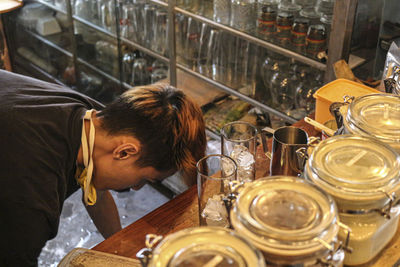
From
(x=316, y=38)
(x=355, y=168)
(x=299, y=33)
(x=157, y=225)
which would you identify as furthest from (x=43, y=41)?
(x=355, y=168)

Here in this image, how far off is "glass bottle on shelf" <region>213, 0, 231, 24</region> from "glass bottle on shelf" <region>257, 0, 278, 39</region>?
0.21 m

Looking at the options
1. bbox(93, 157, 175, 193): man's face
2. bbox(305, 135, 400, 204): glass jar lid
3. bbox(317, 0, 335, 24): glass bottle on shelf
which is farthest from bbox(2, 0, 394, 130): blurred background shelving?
bbox(305, 135, 400, 204): glass jar lid

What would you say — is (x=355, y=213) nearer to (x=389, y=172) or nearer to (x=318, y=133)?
(x=389, y=172)

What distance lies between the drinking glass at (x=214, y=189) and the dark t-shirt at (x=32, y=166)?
43 centimetres

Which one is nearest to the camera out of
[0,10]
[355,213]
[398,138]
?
[355,213]

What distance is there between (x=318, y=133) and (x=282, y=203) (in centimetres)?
92

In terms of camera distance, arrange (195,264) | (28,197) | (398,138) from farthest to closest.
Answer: (28,197), (398,138), (195,264)

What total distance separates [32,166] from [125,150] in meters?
0.26

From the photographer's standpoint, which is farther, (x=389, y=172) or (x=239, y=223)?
(x=389, y=172)

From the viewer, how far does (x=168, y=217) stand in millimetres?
1310

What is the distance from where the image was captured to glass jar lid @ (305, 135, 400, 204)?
2.60ft

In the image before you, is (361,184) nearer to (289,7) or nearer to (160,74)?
(289,7)

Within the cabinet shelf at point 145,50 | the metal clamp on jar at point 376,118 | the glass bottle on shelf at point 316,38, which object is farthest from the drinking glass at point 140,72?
the metal clamp on jar at point 376,118

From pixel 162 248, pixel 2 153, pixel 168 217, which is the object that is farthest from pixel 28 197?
pixel 162 248
